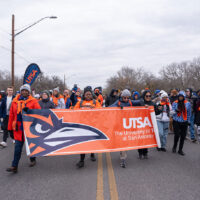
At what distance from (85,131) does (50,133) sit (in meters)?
0.84

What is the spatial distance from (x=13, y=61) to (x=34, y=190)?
1529cm

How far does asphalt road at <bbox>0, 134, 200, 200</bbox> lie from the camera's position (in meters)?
3.94

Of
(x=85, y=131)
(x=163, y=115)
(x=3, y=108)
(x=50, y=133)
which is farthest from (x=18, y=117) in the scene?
(x=163, y=115)

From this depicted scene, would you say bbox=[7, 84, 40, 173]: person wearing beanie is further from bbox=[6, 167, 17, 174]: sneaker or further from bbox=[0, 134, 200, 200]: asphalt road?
bbox=[0, 134, 200, 200]: asphalt road

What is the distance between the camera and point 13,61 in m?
17.7

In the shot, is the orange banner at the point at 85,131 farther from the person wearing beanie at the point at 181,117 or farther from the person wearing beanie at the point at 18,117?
the person wearing beanie at the point at 181,117

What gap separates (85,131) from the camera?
224 inches

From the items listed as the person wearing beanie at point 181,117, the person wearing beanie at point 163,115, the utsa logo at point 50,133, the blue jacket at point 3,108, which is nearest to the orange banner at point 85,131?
the utsa logo at point 50,133

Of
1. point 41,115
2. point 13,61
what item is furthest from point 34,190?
point 13,61

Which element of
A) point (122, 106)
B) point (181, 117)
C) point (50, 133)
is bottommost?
point (50, 133)

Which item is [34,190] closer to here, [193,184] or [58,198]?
[58,198]

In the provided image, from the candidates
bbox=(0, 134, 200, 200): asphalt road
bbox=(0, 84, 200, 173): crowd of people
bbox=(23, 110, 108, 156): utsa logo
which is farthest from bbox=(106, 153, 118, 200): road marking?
bbox=(23, 110, 108, 156): utsa logo

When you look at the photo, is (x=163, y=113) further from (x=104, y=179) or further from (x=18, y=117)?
(x=18, y=117)

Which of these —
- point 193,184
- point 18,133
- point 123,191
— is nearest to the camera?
point 123,191
